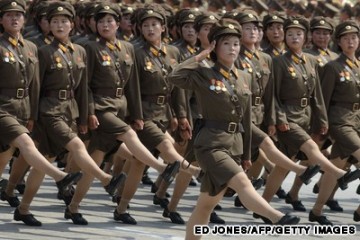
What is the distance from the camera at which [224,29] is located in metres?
12.0

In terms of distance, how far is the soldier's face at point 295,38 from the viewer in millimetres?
15359

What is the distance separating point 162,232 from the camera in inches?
539

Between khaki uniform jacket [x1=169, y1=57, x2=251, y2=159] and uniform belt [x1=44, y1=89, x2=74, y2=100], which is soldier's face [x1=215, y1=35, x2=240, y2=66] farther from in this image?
uniform belt [x1=44, y1=89, x2=74, y2=100]

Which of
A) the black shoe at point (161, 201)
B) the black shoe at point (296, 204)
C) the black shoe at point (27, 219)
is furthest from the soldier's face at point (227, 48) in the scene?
the black shoe at point (296, 204)

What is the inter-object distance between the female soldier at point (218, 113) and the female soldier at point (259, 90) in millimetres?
2440

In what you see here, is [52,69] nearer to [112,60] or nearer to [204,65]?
[112,60]

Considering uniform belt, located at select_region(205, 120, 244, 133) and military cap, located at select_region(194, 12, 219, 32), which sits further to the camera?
military cap, located at select_region(194, 12, 219, 32)

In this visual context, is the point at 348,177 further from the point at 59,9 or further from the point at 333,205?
the point at 59,9

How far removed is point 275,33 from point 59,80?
11.1 feet

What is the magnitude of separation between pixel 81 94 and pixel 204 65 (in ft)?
7.78

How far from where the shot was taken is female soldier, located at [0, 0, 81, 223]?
13.1 m

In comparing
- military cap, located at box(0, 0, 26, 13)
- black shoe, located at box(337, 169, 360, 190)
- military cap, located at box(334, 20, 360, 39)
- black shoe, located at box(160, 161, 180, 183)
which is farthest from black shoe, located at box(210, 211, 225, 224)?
military cap, located at box(0, 0, 26, 13)

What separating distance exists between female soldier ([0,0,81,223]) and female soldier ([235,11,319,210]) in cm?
239

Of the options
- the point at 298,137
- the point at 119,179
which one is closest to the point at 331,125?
the point at 298,137
